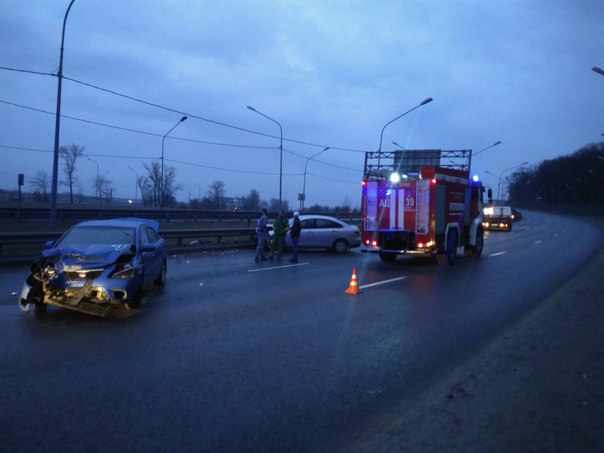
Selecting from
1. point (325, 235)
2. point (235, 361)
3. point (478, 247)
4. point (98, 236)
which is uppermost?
point (98, 236)

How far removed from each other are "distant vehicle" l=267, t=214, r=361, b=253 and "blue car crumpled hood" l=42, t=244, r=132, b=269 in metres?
12.3

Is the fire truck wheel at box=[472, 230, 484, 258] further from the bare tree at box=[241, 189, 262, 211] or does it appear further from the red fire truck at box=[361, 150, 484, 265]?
the bare tree at box=[241, 189, 262, 211]

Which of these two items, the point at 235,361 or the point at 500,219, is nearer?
the point at 235,361

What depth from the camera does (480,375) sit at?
544 cm

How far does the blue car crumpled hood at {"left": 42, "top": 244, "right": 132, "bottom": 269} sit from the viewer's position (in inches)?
334

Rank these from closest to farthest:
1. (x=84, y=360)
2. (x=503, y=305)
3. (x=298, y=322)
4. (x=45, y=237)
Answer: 1. (x=84, y=360)
2. (x=298, y=322)
3. (x=503, y=305)
4. (x=45, y=237)

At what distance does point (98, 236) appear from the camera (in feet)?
31.7

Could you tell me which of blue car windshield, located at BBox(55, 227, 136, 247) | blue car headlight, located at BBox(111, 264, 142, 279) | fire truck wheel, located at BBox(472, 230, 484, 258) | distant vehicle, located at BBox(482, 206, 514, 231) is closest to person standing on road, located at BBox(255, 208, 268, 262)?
blue car windshield, located at BBox(55, 227, 136, 247)

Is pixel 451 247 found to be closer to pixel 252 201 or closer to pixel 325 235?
pixel 325 235

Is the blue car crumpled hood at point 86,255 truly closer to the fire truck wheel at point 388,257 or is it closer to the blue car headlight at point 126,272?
the blue car headlight at point 126,272

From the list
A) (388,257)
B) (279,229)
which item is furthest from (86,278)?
(388,257)

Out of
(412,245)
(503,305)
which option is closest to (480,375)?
(503,305)

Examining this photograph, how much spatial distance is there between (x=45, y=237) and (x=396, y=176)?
11.1 m

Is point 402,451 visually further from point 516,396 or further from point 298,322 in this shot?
point 298,322
